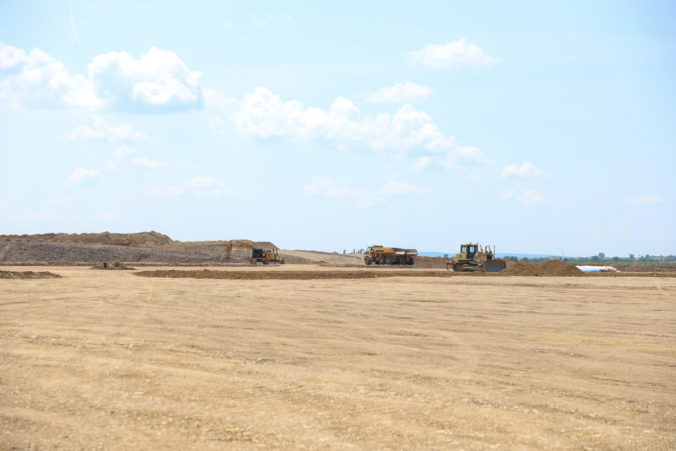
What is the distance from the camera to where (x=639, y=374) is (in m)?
8.84

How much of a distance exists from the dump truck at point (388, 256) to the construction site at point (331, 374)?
41276mm

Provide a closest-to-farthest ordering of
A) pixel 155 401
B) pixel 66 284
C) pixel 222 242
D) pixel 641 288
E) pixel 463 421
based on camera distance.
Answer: pixel 463 421
pixel 155 401
pixel 66 284
pixel 641 288
pixel 222 242

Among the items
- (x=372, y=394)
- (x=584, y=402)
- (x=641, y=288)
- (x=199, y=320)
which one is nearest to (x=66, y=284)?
(x=199, y=320)

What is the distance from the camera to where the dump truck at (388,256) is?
5894cm

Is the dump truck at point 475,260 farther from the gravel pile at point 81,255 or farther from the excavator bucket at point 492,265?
the gravel pile at point 81,255

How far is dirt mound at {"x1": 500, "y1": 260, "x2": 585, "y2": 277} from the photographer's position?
1459 inches

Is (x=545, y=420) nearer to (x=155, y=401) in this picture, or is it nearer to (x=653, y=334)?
(x=155, y=401)

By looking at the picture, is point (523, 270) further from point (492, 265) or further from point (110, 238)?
point (110, 238)

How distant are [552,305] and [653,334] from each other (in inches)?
214

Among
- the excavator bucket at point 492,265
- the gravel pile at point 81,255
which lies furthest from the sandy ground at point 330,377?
the gravel pile at point 81,255

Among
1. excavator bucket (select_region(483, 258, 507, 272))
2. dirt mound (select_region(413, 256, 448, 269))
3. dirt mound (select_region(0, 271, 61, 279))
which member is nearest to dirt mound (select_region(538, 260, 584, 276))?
excavator bucket (select_region(483, 258, 507, 272))

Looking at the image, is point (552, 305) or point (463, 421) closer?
point (463, 421)

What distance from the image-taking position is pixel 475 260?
43906 mm

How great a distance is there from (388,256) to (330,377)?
51.0m
